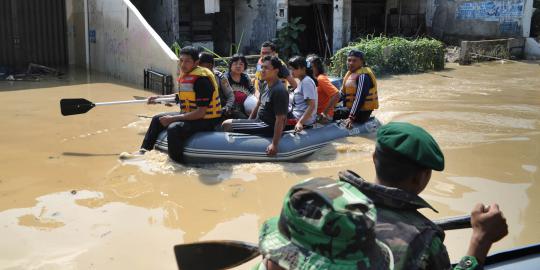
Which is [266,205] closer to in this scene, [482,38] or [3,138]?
[3,138]

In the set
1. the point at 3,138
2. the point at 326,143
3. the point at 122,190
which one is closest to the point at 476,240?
the point at 122,190

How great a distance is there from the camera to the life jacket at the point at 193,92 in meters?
5.73

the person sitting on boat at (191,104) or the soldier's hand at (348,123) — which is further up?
the person sitting on boat at (191,104)

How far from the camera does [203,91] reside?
575 centimetres

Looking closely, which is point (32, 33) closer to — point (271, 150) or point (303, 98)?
point (303, 98)

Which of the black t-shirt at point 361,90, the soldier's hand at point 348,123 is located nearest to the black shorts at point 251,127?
the soldier's hand at point 348,123

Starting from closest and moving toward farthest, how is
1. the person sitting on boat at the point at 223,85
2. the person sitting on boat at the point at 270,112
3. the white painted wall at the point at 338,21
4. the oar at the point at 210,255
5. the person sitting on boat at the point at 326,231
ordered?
1. the person sitting on boat at the point at 326,231
2. the oar at the point at 210,255
3. the person sitting on boat at the point at 270,112
4. the person sitting on boat at the point at 223,85
5. the white painted wall at the point at 338,21

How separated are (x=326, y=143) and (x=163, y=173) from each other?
1.98 meters

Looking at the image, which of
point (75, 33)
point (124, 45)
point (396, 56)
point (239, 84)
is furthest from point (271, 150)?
point (75, 33)

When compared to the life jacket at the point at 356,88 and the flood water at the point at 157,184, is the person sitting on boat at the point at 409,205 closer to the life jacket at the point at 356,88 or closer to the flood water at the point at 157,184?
the flood water at the point at 157,184

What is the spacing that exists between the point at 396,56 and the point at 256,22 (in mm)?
4209

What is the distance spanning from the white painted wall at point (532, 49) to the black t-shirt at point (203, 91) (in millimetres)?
15005

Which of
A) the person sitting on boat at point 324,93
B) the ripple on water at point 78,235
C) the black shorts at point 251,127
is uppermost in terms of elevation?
the person sitting on boat at point 324,93

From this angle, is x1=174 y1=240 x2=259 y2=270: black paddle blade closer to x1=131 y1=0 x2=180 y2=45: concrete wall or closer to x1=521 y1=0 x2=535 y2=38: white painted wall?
x1=131 y1=0 x2=180 y2=45: concrete wall
